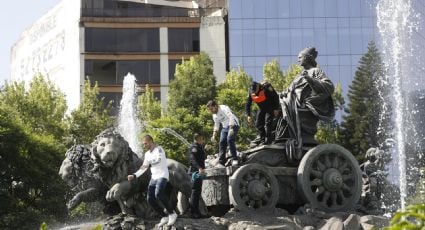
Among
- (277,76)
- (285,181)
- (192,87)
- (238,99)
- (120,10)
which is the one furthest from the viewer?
(120,10)

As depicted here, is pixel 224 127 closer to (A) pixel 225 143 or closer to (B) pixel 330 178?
(A) pixel 225 143

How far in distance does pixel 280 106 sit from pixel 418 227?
34.6ft

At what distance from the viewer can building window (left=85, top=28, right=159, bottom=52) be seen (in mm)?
64125

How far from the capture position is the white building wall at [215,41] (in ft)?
214

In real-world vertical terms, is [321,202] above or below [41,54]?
below

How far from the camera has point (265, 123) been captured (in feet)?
52.2

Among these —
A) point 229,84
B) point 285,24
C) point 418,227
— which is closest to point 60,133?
point 229,84

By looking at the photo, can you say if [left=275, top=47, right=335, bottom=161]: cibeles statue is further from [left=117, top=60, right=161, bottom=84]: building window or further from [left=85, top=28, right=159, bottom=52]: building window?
[left=85, top=28, right=159, bottom=52]: building window

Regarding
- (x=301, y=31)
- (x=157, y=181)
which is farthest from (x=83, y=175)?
(x=301, y=31)

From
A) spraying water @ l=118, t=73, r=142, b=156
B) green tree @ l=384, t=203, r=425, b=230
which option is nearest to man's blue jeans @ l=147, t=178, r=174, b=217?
green tree @ l=384, t=203, r=425, b=230

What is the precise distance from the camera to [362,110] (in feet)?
171

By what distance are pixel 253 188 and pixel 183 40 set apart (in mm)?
50669

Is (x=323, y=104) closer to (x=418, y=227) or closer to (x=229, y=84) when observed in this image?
(x=418, y=227)

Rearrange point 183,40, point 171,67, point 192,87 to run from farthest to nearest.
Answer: point 183,40, point 171,67, point 192,87
